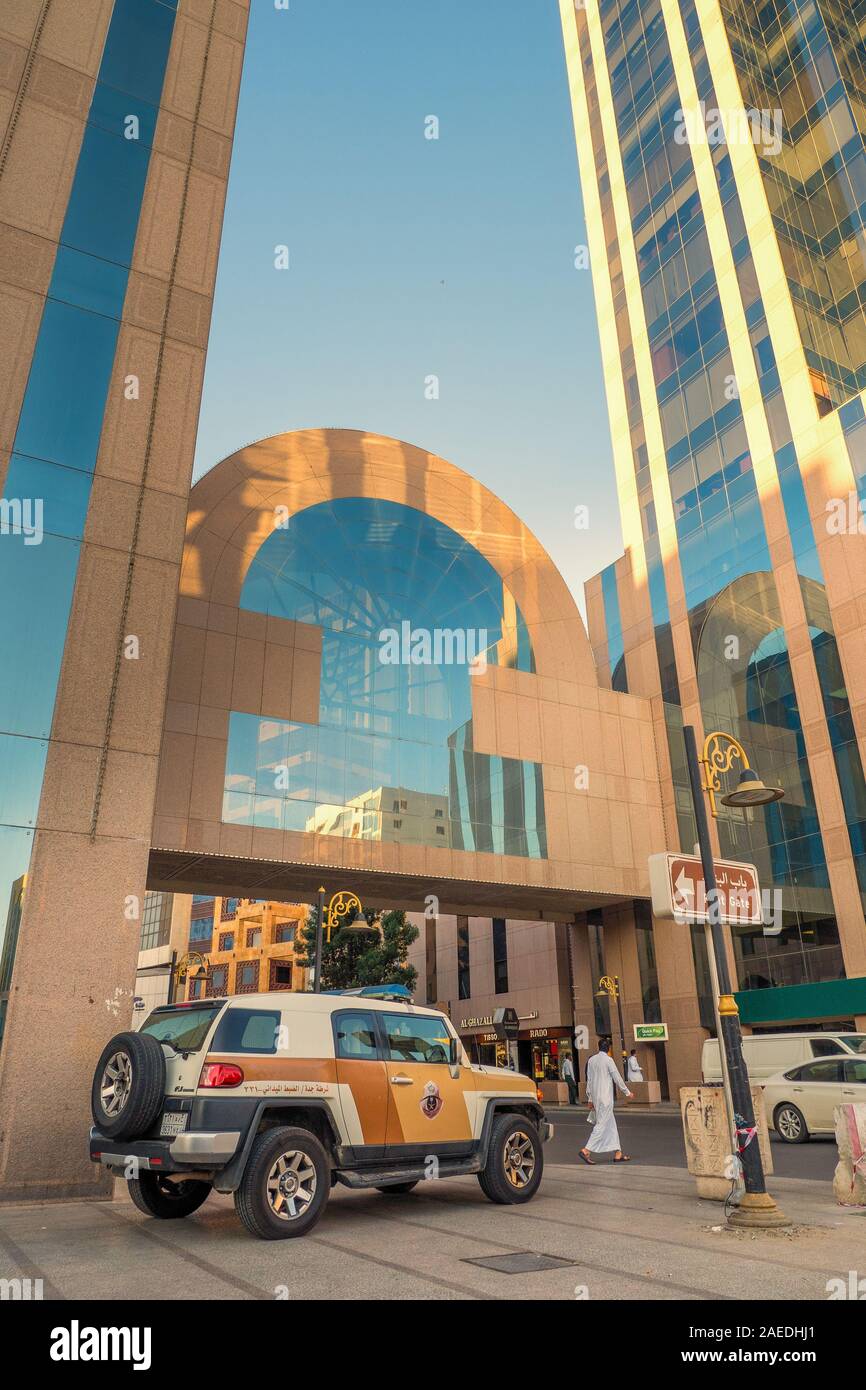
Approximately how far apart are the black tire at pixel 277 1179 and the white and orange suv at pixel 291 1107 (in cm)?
1

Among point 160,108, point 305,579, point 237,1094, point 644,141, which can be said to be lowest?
point 237,1094

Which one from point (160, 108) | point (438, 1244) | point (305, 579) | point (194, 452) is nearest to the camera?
point (438, 1244)

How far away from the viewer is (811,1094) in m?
16.7

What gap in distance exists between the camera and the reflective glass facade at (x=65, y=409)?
1216 centimetres

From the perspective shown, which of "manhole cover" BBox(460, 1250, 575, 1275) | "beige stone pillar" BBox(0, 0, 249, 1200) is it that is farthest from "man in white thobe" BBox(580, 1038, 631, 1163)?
"manhole cover" BBox(460, 1250, 575, 1275)

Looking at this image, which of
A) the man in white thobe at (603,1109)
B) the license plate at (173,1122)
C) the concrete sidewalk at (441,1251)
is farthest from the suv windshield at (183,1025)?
the man in white thobe at (603,1109)

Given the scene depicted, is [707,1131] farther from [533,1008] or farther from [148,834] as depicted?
[533,1008]

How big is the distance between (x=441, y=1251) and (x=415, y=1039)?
2426 millimetres

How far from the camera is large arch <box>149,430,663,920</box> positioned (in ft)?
84.2

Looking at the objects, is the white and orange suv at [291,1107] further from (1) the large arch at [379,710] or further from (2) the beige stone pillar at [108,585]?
(1) the large arch at [379,710]

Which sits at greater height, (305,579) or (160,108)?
(160,108)

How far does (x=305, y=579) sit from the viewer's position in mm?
28172
